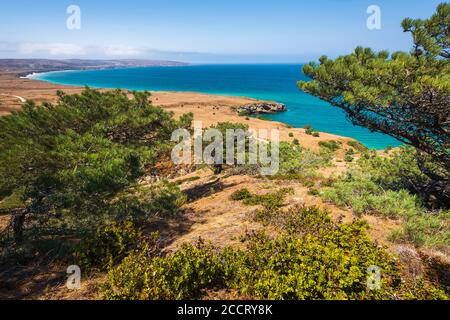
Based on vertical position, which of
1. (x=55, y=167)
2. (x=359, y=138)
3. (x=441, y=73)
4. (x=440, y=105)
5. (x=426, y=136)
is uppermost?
(x=441, y=73)

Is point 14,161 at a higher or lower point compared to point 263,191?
higher

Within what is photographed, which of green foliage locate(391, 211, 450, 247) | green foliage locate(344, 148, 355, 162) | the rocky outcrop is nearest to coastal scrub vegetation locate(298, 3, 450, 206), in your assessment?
green foliage locate(391, 211, 450, 247)

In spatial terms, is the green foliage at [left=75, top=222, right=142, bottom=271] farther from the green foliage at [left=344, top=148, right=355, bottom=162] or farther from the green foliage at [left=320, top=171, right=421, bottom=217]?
the green foliage at [left=344, top=148, right=355, bottom=162]

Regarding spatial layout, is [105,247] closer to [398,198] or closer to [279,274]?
[279,274]

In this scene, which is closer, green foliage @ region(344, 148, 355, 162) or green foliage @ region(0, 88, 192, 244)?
green foliage @ region(0, 88, 192, 244)

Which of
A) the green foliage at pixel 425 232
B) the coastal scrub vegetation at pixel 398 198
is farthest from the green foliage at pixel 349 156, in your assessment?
the green foliage at pixel 425 232
